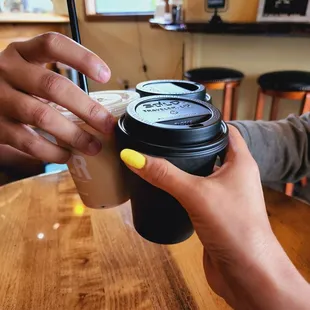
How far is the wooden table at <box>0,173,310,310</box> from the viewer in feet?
1.69

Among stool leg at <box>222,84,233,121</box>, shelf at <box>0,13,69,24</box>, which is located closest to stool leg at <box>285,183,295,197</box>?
stool leg at <box>222,84,233,121</box>

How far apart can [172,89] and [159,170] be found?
31cm

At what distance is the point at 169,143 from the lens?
41 centimetres

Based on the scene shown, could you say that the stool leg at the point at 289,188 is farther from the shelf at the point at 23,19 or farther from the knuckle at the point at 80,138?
the shelf at the point at 23,19

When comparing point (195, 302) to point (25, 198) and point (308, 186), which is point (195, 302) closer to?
point (25, 198)

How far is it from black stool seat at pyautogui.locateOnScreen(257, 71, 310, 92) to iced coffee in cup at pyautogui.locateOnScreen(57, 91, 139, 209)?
4.91ft

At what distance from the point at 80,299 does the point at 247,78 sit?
7.35ft

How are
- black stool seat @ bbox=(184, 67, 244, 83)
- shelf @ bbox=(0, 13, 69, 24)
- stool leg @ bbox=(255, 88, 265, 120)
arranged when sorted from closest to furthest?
black stool seat @ bbox=(184, 67, 244, 83), stool leg @ bbox=(255, 88, 265, 120), shelf @ bbox=(0, 13, 69, 24)

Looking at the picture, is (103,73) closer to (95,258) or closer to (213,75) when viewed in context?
(95,258)

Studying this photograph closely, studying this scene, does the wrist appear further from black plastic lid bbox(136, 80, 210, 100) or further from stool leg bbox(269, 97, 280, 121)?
stool leg bbox(269, 97, 280, 121)

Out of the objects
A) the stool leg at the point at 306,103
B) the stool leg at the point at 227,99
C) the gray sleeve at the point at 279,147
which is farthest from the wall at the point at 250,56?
the gray sleeve at the point at 279,147

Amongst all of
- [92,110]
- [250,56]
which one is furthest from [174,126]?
[250,56]

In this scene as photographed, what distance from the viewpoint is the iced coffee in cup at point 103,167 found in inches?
20.7

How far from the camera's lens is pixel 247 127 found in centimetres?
84
